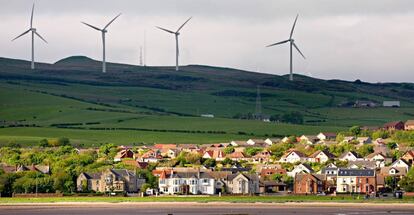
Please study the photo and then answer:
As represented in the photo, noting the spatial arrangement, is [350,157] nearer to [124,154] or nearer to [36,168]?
[124,154]

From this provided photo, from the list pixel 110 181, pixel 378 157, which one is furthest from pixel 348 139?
pixel 110 181

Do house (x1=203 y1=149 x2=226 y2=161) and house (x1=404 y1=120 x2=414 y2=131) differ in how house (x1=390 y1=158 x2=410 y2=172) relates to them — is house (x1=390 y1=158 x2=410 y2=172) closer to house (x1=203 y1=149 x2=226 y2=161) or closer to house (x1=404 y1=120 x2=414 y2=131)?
house (x1=203 y1=149 x2=226 y2=161)

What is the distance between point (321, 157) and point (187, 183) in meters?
26.0

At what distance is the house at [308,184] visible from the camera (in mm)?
120188

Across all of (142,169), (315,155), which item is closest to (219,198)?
(142,169)

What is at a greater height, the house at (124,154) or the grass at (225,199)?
the house at (124,154)

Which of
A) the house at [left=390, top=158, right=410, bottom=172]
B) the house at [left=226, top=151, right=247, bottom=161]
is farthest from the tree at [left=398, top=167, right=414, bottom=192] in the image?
the house at [left=226, top=151, right=247, bottom=161]

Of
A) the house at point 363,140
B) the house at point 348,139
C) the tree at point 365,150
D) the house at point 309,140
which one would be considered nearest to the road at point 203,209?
the tree at point 365,150

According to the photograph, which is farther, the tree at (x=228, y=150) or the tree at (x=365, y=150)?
the tree at (x=228, y=150)

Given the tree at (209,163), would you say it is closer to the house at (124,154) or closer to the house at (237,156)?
the house at (237,156)

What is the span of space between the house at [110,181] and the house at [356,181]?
59.3 feet

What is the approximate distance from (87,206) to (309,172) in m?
31.9

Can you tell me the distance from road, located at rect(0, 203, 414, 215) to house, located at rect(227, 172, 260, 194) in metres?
16.9

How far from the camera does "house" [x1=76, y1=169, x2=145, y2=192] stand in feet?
398
